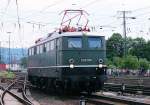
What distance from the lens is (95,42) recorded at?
993 inches

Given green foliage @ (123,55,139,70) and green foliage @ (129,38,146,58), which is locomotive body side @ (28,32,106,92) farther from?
green foliage @ (129,38,146,58)

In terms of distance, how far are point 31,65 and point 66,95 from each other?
8926 millimetres

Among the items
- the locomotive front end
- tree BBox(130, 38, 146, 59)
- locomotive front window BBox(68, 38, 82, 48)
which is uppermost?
tree BBox(130, 38, 146, 59)

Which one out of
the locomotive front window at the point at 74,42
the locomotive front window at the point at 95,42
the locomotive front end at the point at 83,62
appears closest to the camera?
the locomotive front end at the point at 83,62

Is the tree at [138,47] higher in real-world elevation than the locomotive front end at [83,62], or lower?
higher

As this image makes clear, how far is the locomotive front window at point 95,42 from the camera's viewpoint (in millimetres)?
25125

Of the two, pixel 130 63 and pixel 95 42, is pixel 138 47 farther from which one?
pixel 95 42

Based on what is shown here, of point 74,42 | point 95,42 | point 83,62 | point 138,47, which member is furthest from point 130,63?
point 83,62

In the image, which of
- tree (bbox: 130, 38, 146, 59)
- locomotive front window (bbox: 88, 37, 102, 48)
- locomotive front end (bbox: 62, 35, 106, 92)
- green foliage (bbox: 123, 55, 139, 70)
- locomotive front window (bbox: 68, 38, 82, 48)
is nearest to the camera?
locomotive front end (bbox: 62, 35, 106, 92)

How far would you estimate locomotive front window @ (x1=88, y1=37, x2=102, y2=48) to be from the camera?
989 inches

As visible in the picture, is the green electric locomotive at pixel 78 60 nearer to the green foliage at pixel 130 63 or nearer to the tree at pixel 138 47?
the green foliage at pixel 130 63

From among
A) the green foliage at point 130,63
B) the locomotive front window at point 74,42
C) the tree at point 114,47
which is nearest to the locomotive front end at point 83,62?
the locomotive front window at point 74,42

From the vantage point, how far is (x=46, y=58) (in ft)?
91.7

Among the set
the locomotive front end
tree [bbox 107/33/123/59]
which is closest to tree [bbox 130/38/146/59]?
tree [bbox 107/33/123/59]
